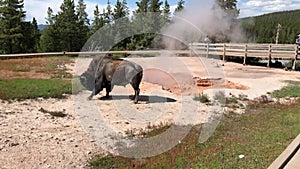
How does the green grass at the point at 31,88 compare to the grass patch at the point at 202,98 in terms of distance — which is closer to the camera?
the green grass at the point at 31,88

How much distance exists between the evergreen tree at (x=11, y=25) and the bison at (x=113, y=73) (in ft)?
97.0

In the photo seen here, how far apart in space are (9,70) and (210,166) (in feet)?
47.6

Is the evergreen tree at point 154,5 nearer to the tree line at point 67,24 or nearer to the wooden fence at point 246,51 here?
the tree line at point 67,24

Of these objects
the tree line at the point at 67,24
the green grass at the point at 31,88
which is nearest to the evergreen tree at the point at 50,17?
the tree line at the point at 67,24

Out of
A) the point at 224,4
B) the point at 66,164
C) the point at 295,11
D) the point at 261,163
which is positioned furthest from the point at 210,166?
the point at 295,11

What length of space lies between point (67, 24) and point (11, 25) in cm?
632

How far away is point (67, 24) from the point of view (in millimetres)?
40719

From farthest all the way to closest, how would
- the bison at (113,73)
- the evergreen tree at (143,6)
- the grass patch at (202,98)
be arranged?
the evergreen tree at (143,6), the grass patch at (202,98), the bison at (113,73)

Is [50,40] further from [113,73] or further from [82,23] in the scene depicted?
[113,73]

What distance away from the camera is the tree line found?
37.2m

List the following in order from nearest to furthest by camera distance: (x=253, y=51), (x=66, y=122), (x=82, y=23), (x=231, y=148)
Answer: (x=231, y=148) < (x=66, y=122) < (x=253, y=51) < (x=82, y=23)

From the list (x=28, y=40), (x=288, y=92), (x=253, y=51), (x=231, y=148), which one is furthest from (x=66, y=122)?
(x=28, y=40)

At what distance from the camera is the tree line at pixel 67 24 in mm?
37219

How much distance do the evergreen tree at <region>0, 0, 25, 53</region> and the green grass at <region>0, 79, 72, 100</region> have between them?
26.3 m
